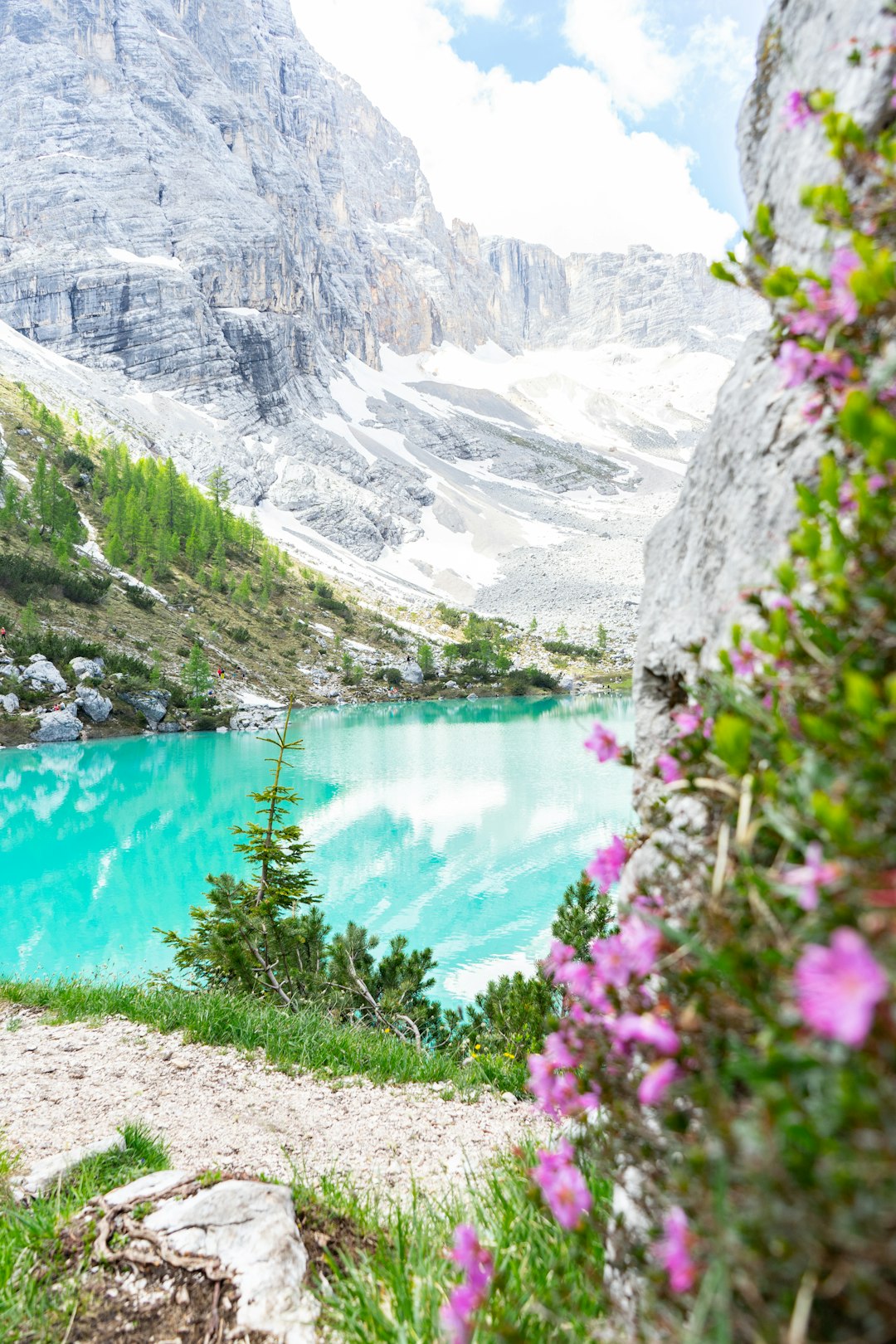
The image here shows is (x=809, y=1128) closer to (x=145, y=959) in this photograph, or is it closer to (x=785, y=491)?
(x=785, y=491)

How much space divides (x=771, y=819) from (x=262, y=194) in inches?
7076

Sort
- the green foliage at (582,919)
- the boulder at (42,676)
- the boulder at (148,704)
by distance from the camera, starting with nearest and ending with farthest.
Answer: the green foliage at (582,919) < the boulder at (42,676) < the boulder at (148,704)

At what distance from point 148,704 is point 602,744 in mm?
44261

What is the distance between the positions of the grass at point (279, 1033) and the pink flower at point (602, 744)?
185 inches

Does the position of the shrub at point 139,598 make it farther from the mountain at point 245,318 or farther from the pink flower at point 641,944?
the pink flower at point 641,944

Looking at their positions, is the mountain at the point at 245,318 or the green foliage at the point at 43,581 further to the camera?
the mountain at the point at 245,318

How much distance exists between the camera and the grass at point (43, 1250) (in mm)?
2242

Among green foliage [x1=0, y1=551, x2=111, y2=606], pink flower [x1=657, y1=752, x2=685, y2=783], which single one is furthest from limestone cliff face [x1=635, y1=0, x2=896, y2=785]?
green foliage [x1=0, y1=551, x2=111, y2=606]

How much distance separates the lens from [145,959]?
1323 centimetres

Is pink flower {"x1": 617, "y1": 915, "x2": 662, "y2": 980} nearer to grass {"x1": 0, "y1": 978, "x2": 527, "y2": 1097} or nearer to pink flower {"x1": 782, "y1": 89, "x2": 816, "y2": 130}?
pink flower {"x1": 782, "y1": 89, "x2": 816, "y2": 130}

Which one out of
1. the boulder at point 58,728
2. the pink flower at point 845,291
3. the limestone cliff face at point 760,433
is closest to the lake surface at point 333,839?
the boulder at point 58,728

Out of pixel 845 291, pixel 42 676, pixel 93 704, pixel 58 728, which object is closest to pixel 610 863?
pixel 845 291

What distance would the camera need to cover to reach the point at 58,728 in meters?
36.5

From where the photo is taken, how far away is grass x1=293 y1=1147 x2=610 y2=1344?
5.06ft
